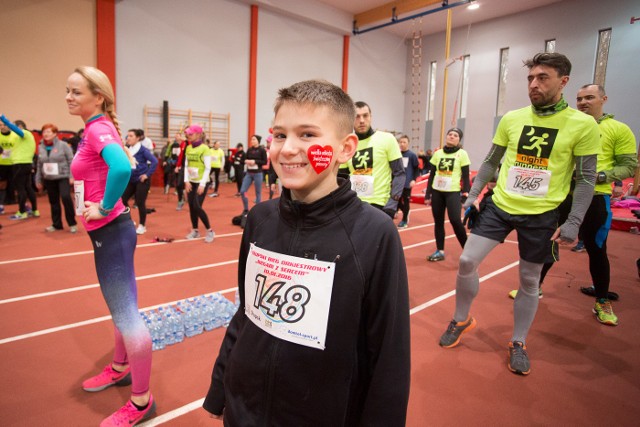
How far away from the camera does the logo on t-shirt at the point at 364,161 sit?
403cm

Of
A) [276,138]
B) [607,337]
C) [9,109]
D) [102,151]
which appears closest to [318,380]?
[276,138]

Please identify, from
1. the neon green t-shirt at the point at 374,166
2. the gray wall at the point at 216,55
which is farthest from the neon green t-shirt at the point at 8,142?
the neon green t-shirt at the point at 374,166

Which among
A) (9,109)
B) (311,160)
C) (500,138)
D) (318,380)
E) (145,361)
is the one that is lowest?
(145,361)

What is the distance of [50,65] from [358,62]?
13841 mm

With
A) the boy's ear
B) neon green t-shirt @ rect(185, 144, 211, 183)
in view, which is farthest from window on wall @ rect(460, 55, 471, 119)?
the boy's ear

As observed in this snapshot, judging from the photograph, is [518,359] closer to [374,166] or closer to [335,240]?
[374,166]

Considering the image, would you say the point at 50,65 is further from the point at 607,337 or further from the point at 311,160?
the point at 607,337

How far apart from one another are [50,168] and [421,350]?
6.77m

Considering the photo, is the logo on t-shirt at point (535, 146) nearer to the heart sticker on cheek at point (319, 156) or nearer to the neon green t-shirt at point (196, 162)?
the heart sticker on cheek at point (319, 156)

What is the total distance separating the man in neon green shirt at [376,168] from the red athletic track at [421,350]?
1265mm

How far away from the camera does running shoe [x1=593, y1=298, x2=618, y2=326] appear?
3.85 metres

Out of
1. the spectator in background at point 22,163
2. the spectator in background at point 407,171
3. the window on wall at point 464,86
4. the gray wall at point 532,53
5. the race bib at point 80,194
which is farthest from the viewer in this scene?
the window on wall at point 464,86

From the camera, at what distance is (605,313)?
12.8ft

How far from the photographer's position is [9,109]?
11508 millimetres
